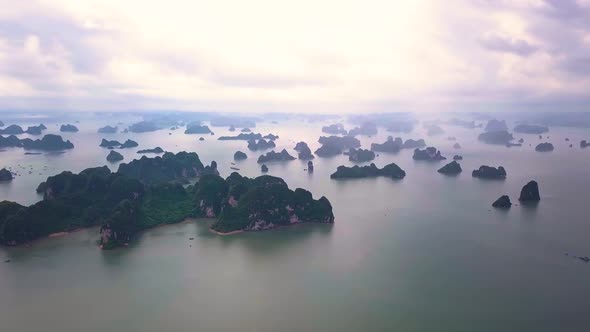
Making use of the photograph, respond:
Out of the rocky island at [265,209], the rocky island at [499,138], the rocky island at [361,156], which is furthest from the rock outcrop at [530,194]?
the rocky island at [499,138]

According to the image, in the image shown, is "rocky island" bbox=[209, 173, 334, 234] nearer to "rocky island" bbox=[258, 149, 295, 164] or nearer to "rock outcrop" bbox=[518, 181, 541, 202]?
"rock outcrop" bbox=[518, 181, 541, 202]

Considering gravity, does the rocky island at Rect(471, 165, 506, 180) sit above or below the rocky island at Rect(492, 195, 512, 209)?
above

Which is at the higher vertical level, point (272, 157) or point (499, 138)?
point (499, 138)

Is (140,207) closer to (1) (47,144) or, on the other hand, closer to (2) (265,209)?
(2) (265,209)

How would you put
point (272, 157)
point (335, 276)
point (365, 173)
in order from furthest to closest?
point (272, 157) → point (365, 173) → point (335, 276)

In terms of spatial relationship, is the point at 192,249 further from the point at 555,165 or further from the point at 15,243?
the point at 555,165

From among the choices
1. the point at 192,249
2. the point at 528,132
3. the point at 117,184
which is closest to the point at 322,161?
the point at 117,184

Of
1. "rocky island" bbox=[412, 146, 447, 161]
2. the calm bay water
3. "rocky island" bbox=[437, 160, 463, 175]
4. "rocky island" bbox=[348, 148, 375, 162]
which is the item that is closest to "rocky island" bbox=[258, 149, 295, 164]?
"rocky island" bbox=[348, 148, 375, 162]

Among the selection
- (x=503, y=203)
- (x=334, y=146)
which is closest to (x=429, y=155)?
(x=334, y=146)

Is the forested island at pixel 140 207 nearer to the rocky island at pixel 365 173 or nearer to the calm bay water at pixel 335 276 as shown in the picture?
the calm bay water at pixel 335 276
